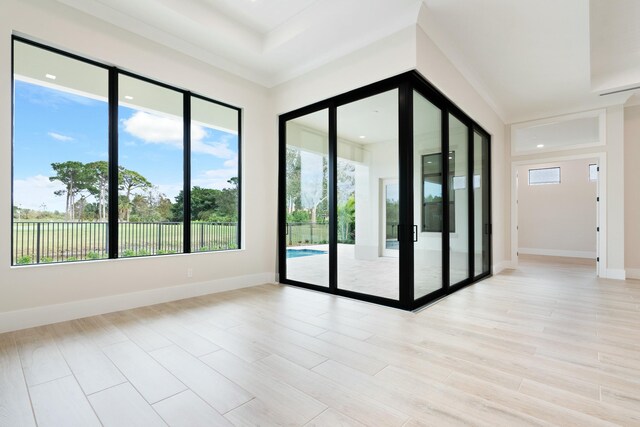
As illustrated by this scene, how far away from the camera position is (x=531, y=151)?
6656 mm

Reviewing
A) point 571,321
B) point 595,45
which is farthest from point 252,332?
point 595,45

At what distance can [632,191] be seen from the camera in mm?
5758

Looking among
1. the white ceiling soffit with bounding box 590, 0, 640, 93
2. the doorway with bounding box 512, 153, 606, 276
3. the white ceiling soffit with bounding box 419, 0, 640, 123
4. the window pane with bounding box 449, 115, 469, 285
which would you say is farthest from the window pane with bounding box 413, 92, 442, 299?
the doorway with bounding box 512, 153, 606, 276

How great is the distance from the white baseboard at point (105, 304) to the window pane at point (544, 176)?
9683mm

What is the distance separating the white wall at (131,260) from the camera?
9.39 feet

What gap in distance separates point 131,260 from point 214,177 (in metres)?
1.61

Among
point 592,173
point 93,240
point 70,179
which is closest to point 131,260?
point 93,240

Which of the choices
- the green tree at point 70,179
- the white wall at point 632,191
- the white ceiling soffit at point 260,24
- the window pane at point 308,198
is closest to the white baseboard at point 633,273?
the white wall at point 632,191

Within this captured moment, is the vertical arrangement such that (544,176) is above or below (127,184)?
above

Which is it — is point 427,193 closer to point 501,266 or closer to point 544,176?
point 501,266

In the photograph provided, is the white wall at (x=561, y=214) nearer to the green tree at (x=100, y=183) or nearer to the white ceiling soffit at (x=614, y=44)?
the white ceiling soffit at (x=614, y=44)

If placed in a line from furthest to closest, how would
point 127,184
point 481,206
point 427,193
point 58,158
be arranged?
point 481,206
point 427,193
point 127,184
point 58,158

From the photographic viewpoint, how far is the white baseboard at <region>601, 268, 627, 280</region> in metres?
5.70

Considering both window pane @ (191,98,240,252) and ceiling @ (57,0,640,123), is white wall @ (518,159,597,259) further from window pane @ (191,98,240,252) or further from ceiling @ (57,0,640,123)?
window pane @ (191,98,240,252)
